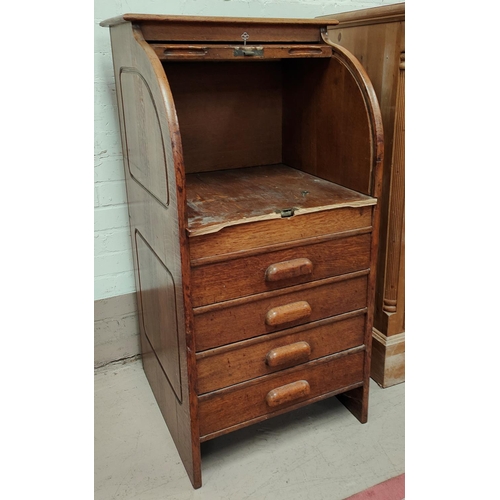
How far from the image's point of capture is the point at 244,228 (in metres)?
1.38

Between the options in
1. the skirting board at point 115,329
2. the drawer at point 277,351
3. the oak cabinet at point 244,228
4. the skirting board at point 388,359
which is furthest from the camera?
the skirting board at point 115,329

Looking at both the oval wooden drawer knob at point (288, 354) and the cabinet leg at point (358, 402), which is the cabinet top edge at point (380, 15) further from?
the cabinet leg at point (358, 402)

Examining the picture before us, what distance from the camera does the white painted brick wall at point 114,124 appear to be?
182cm

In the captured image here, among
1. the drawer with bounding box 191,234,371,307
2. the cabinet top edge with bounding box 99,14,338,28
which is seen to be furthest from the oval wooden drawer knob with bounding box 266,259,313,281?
the cabinet top edge with bounding box 99,14,338,28

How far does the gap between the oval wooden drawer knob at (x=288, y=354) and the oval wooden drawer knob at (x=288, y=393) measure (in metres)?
0.09

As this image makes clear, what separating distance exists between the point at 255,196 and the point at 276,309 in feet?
1.23

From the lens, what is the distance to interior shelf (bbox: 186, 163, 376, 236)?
140 cm

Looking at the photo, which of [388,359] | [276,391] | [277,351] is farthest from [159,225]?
[388,359]

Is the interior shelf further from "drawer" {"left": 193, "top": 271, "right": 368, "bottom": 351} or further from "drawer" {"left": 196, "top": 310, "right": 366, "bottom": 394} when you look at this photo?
"drawer" {"left": 196, "top": 310, "right": 366, "bottom": 394}

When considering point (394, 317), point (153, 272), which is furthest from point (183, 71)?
point (394, 317)

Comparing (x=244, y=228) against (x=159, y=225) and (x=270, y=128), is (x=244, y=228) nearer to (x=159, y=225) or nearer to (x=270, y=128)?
(x=159, y=225)

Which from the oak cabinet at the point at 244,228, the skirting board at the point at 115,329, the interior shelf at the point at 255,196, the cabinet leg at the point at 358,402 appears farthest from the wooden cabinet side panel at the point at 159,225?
the cabinet leg at the point at 358,402

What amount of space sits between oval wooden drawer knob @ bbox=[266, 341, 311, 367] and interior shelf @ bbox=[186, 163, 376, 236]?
1.42 feet

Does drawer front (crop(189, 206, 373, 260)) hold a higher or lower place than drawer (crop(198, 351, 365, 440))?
higher
